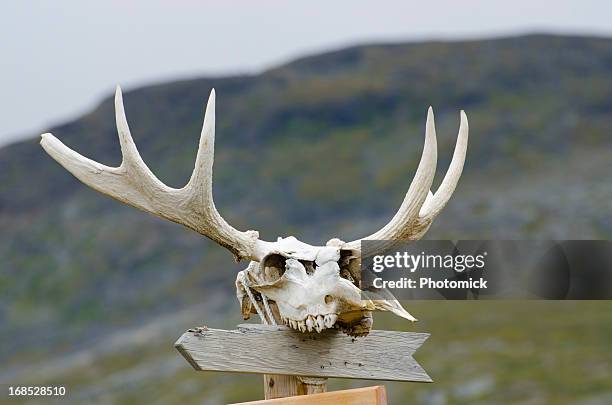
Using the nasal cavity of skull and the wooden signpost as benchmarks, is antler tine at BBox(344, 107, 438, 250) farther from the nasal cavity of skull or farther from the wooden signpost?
the wooden signpost

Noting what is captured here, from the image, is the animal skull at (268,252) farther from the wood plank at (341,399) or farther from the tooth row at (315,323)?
the wood plank at (341,399)

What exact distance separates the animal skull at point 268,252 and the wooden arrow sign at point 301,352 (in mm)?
91

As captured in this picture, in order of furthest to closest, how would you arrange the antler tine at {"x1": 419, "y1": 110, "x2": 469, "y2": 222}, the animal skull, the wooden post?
the antler tine at {"x1": 419, "y1": 110, "x2": 469, "y2": 222}
the wooden post
the animal skull

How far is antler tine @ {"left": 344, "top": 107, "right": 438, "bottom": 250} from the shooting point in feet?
15.6

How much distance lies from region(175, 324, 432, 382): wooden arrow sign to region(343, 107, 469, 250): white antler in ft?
1.38

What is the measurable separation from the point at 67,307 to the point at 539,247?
24.4 meters

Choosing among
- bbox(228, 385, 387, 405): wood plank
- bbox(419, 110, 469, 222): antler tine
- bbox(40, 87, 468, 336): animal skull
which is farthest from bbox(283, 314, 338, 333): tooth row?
bbox(419, 110, 469, 222): antler tine

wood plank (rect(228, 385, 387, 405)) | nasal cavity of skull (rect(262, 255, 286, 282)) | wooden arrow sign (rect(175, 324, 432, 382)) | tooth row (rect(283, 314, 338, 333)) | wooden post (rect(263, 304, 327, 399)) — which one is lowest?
wood plank (rect(228, 385, 387, 405))

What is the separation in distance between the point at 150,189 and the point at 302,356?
92cm

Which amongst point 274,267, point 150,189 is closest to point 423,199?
point 274,267

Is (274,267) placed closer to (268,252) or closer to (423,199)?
(268,252)

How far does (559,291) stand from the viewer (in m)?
5.71

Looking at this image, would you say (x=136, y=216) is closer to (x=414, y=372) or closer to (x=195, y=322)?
(x=195, y=322)

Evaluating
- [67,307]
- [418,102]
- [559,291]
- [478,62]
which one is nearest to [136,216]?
[67,307]
